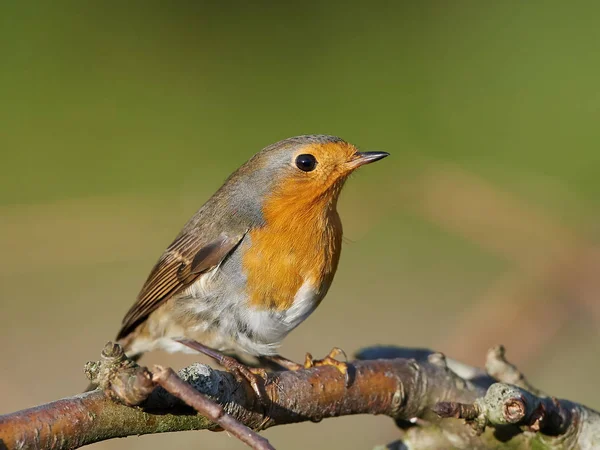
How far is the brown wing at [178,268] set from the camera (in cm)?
343

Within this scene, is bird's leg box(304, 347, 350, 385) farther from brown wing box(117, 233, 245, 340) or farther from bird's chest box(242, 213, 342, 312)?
brown wing box(117, 233, 245, 340)

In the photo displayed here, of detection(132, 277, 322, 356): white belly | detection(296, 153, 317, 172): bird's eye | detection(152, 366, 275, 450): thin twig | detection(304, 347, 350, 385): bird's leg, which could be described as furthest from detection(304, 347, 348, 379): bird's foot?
detection(152, 366, 275, 450): thin twig

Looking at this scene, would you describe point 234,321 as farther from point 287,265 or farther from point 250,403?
point 250,403

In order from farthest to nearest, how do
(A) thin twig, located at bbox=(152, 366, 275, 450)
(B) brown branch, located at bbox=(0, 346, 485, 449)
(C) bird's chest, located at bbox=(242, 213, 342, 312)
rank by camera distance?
(C) bird's chest, located at bbox=(242, 213, 342, 312)
(B) brown branch, located at bbox=(0, 346, 485, 449)
(A) thin twig, located at bbox=(152, 366, 275, 450)

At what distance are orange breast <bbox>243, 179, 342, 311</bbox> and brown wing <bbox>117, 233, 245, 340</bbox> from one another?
0.15 m

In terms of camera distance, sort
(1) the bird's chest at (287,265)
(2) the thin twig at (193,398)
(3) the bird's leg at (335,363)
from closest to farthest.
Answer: (2) the thin twig at (193,398), (3) the bird's leg at (335,363), (1) the bird's chest at (287,265)

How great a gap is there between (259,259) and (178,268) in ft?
1.76

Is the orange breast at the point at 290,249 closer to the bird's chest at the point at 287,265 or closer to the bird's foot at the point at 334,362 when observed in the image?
the bird's chest at the point at 287,265

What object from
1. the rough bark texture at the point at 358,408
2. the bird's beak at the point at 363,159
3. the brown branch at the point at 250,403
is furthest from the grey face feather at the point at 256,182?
the brown branch at the point at 250,403

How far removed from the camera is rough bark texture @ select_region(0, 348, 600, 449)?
1885 mm

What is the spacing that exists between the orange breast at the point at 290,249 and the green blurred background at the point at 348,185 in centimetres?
80

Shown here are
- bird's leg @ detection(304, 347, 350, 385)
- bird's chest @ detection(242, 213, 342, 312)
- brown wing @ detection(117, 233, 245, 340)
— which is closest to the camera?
bird's leg @ detection(304, 347, 350, 385)

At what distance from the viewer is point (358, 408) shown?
278 centimetres

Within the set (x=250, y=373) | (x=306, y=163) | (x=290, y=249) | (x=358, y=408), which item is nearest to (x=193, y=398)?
(x=250, y=373)
